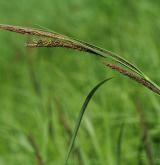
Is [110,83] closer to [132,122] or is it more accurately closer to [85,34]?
[132,122]

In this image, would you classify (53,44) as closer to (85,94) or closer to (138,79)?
(138,79)

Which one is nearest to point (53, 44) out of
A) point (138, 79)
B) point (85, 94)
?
point (138, 79)

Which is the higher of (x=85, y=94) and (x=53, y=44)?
(x=85, y=94)

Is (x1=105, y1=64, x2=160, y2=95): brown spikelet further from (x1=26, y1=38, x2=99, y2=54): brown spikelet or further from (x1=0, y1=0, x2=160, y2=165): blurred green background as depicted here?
(x1=0, y1=0, x2=160, y2=165): blurred green background

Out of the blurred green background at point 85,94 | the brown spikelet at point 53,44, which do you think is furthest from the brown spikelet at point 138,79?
the blurred green background at point 85,94

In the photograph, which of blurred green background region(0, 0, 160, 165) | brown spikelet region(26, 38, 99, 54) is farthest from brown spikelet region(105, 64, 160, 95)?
blurred green background region(0, 0, 160, 165)

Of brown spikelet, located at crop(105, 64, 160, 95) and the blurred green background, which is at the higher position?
the blurred green background

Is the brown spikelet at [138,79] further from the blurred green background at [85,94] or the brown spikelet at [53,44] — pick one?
the blurred green background at [85,94]

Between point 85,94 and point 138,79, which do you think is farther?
point 85,94
